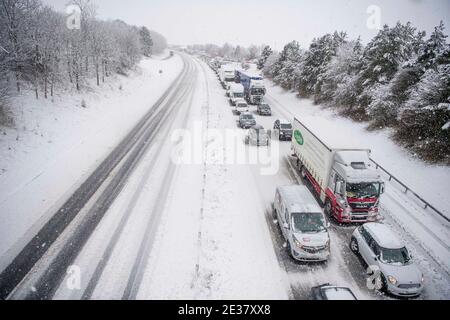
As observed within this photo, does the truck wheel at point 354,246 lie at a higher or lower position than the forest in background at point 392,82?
lower

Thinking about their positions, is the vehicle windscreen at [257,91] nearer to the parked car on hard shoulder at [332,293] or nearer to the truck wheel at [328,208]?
the truck wheel at [328,208]

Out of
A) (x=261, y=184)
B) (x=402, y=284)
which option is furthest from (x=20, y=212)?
(x=402, y=284)

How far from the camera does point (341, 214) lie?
15047mm

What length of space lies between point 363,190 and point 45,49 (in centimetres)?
3150

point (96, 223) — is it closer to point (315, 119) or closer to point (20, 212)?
point (20, 212)

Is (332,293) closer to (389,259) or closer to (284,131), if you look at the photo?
(389,259)

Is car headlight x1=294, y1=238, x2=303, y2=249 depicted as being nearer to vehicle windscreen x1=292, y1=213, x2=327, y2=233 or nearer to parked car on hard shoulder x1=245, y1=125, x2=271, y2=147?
vehicle windscreen x1=292, y1=213, x2=327, y2=233

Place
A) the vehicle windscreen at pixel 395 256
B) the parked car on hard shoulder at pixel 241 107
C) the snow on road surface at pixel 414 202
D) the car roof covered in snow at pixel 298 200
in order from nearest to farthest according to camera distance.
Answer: the vehicle windscreen at pixel 395 256, the snow on road surface at pixel 414 202, the car roof covered in snow at pixel 298 200, the parked car on hard shoulder at pixel 241 107

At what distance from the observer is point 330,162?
15.9m

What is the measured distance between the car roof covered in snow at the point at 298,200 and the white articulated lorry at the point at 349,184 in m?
1.52

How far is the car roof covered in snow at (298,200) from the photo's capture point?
13.9m

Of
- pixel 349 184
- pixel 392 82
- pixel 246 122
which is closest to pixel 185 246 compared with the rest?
pixel 349 184

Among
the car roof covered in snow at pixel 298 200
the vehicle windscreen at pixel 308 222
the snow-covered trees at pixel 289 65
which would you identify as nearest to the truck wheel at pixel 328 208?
the car roof covered in snow at pixel 298 200
